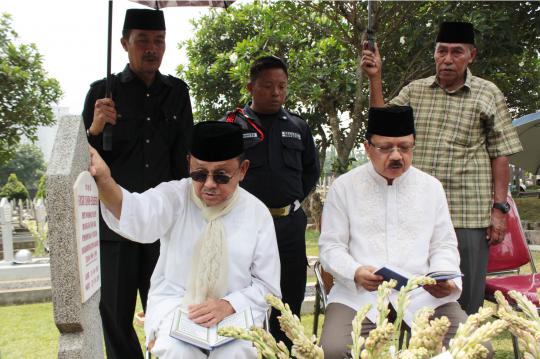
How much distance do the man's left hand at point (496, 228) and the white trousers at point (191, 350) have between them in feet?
6.02

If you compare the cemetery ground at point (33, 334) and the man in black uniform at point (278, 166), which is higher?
the man in black uniform at point (278, 166)

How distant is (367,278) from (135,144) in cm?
167

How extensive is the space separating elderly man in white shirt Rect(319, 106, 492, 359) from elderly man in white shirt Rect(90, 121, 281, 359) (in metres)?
0.39

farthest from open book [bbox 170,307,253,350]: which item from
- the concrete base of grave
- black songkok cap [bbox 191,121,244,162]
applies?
the concrete base of grave

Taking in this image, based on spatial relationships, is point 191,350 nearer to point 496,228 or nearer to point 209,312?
point 209,312

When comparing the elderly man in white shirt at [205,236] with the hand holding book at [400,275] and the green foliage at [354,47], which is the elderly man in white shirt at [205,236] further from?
the green foliage at [354,47]

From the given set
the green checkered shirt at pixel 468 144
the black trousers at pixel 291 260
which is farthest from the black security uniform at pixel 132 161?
the green checkered shirt at pixel 468 144

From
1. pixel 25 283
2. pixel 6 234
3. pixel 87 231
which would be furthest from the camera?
pixel 6 234

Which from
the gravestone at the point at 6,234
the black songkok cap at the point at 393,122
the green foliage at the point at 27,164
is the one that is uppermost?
the black songkok cap at the point at 393,122

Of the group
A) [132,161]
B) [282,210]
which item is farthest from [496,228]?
[132,161]

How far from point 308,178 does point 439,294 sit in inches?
58.5

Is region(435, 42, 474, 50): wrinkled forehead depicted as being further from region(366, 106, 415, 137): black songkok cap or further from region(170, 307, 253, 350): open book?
region(170, 307, 253, 350): open book

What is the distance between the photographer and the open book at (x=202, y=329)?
224 centimetres

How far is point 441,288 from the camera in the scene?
2.62 metres
